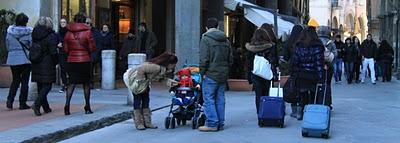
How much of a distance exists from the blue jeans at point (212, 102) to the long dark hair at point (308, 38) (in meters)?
1.77

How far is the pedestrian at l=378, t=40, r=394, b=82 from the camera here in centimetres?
2461

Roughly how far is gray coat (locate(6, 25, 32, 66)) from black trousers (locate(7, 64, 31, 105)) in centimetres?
19

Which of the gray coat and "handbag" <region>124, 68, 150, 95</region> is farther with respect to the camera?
the gray coat

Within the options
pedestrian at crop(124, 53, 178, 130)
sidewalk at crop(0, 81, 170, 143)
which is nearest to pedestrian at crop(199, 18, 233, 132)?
pedestrian at crop(124, 53, 178, 130)

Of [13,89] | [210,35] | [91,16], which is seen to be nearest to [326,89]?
[210,35]

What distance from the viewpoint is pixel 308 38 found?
1120cm

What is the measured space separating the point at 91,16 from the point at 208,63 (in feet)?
32.6

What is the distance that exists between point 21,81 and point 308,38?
5238mm

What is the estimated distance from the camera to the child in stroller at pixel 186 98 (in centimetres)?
1053

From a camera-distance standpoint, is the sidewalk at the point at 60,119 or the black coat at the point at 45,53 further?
the black coat at the point at 45,53

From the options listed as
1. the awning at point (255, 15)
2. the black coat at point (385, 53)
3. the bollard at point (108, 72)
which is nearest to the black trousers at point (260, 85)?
the bollard at point (108, 72)

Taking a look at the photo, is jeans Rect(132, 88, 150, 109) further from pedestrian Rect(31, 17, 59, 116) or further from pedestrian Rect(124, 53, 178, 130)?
pedestrian Rect(31, 17, 59, 116)

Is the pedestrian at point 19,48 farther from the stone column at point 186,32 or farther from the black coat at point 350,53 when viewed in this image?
the black coat at point 350,53

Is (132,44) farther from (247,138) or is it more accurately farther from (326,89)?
(247,138)
